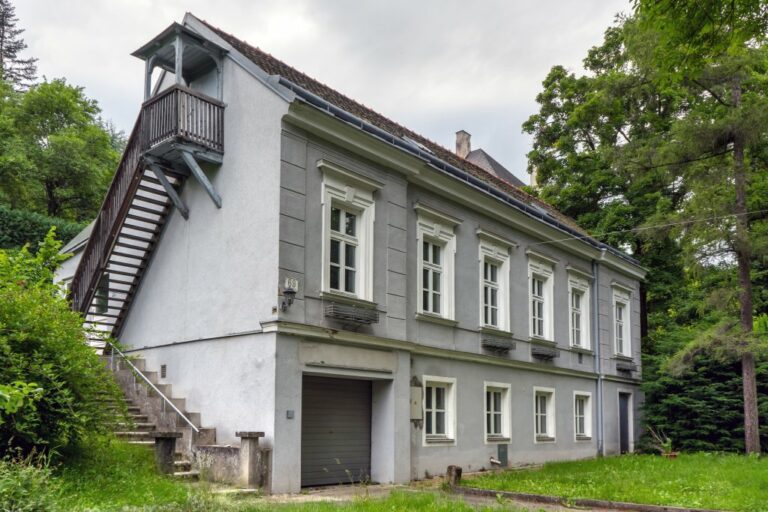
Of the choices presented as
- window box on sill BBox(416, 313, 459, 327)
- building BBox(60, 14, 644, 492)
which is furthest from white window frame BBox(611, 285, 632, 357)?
window box on sill BBox(416, 313, 459, 327)

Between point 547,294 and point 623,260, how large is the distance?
5.26m

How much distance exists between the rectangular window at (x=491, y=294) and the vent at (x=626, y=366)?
307 inches

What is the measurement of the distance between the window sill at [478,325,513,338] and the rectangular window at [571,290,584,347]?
4423mm

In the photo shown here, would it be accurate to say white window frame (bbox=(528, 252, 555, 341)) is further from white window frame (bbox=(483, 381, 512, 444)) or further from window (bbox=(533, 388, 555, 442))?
white window frame (bbox=(483, 381, 512, 444))

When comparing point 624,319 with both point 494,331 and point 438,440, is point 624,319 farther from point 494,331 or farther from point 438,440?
point 438,440

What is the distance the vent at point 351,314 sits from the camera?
12.7m

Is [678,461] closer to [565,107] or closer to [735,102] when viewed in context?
[735,102]

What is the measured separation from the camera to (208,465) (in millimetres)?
11820

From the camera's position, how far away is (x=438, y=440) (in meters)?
15.5

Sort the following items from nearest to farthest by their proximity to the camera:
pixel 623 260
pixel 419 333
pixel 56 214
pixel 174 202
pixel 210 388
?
pixel 210 388, pixel 174 202, pixel 419 333, pixel 623 260, pixel 56 214

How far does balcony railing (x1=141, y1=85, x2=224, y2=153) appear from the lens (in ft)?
42.3

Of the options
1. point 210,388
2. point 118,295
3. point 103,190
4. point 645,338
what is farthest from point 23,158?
point 645,338

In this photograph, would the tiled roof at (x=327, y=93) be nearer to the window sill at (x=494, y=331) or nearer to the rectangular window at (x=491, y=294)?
the rectangular window at (x=491, y=294)

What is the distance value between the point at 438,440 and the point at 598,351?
9.20 meters
